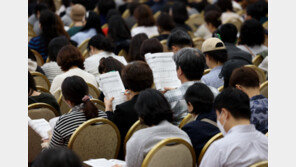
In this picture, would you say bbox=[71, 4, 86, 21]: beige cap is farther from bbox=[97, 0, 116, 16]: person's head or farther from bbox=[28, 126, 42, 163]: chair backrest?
bbox=[28, 126, 42, 163]: chair backrest

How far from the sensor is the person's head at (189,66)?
12.6 ft

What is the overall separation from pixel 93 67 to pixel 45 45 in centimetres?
156

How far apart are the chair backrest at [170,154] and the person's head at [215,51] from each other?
6.30 feet

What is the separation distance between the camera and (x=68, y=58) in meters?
4.85

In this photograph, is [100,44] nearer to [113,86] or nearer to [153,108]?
[113,86]

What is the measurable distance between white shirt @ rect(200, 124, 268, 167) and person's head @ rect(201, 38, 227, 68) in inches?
80.8

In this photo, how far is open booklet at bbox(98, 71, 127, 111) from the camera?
375 cm

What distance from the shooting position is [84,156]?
10.9 ft

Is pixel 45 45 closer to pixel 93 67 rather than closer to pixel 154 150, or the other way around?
pixel 93 67

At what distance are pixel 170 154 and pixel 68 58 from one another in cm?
252

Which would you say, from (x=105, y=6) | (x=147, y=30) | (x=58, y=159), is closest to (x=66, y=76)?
(x=58, y=159)

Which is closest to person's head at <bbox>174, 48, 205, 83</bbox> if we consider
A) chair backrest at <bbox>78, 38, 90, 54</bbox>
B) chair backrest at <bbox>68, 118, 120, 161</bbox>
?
chair backrest at <bbox>68, 118, 120, 161</bbox>

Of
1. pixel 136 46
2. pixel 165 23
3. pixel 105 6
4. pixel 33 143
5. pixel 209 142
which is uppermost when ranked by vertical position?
pixel 105 6

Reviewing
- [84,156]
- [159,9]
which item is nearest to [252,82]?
[84,156]
